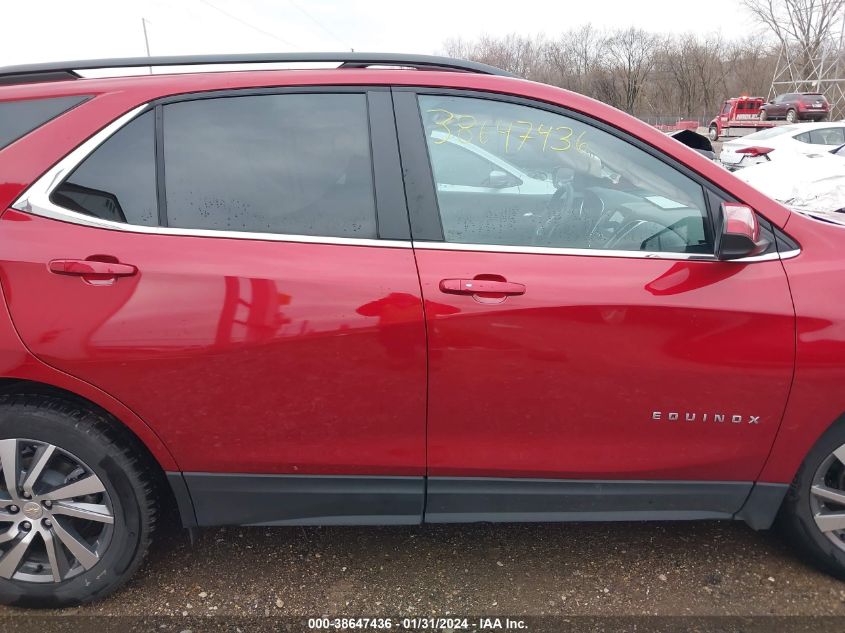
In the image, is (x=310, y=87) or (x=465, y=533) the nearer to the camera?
(x=310, y=87)

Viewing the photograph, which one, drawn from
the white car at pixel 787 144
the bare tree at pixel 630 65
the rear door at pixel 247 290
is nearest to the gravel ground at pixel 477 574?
the rear door at pixel 247 290

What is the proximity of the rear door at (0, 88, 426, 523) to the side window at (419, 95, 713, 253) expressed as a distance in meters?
0.21

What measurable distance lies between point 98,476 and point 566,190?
1895 millimetres

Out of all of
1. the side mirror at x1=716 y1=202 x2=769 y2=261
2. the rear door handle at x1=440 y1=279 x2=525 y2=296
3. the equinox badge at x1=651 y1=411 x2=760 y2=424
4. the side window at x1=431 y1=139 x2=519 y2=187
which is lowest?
the equinox badge at x1=651 y1=411 x2=760 y2=424

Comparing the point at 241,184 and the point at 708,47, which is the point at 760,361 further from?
the point at 708,47

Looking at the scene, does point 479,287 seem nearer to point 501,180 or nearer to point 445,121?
point 501,180

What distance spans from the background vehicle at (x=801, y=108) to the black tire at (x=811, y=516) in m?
36.6

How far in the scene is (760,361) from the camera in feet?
6.26

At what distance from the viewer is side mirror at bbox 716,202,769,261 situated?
181cm

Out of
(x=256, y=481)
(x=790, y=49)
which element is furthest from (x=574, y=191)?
(x=790, y=49)

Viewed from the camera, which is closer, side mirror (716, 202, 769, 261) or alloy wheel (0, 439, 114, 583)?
side mirror (716, 202, 769, 261)

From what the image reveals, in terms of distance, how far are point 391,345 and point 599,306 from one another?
26.7 inches

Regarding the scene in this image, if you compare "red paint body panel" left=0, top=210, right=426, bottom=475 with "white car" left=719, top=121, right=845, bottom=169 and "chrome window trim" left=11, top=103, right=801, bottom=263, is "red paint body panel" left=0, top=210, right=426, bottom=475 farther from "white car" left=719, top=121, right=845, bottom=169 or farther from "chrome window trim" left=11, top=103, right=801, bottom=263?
"white car" left=719, top=121, right=845, bottom=169

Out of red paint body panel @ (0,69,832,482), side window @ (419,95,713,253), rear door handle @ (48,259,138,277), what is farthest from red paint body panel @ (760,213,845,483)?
rear door handle @ (48,259,138,277)
